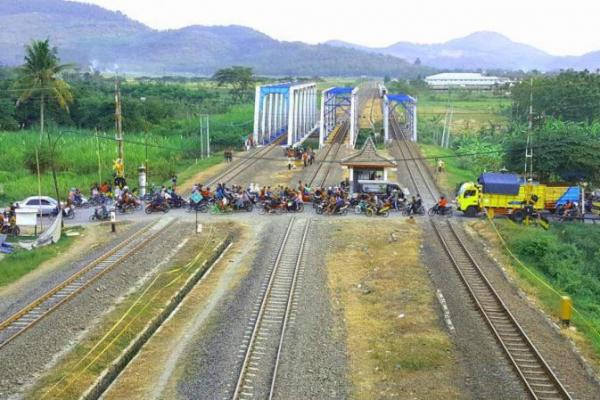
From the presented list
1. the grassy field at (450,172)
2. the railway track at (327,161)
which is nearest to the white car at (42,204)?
the railway track at (327,161)

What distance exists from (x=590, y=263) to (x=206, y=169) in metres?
25.1

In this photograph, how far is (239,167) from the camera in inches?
1834

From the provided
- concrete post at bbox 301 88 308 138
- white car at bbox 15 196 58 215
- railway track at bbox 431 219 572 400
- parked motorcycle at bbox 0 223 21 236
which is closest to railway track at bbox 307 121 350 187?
concrete post at bbox 301 88 308 138

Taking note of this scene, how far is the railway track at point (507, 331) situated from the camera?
47.1 ft

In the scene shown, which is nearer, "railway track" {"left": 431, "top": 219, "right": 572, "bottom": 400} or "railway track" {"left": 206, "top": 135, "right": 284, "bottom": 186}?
"railway track" {"left": 431, "top": 219, "right": 572, "bottom": 400}

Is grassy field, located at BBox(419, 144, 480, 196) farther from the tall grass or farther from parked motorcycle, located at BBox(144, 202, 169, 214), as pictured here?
parked motorcycle, located at BBox(144, 202, 169, 214)

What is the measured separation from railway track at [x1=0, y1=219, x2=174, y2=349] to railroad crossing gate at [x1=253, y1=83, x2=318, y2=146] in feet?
102

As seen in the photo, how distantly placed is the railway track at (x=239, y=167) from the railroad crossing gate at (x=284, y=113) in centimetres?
252

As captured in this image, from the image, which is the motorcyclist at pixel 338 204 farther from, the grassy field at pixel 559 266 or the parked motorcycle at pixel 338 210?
the grassy field at pixel 559 266

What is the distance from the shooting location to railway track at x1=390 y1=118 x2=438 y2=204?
125ft

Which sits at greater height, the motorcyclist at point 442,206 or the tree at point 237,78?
the tree at point 237,78

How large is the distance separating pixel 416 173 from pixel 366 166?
11712mm

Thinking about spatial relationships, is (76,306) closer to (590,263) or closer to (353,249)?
(353,249)

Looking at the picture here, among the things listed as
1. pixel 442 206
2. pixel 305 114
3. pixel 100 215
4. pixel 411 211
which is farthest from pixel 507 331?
pixel 305 114
